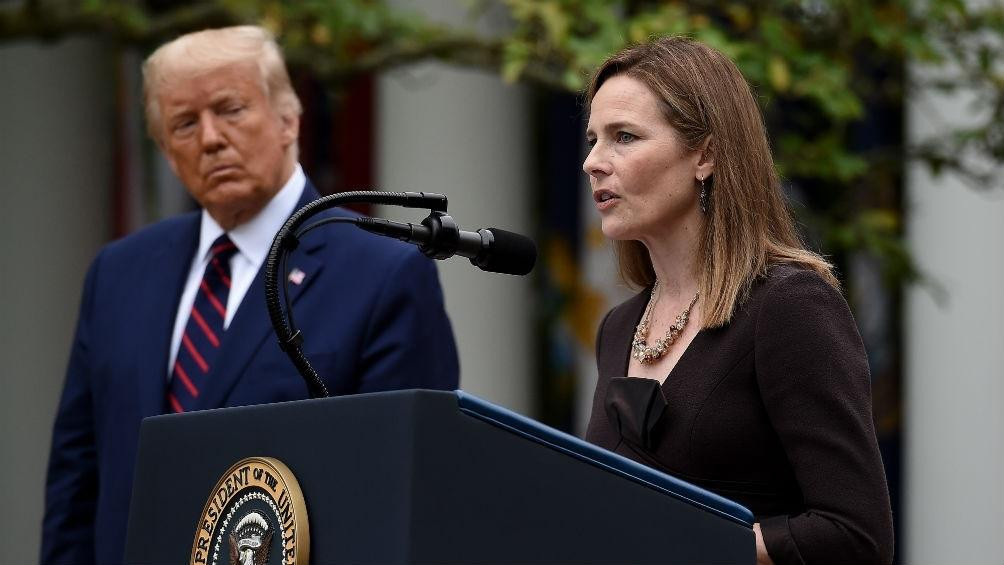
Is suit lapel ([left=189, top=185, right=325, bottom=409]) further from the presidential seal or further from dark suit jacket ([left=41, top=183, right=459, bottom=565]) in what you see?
the presidential seal

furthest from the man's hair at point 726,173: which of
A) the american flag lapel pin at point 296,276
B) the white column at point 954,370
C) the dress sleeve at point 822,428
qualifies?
the white column at point 954,370

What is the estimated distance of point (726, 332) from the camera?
2.40 m

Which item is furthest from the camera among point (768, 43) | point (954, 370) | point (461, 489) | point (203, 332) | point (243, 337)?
point (954, 370)

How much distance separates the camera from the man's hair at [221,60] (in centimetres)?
338

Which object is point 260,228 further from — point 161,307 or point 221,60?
point 221,60

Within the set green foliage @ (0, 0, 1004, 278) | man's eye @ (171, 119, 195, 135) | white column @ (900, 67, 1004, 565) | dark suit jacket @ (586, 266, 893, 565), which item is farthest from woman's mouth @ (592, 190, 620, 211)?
white column @ (900, 67, 1004, 565)

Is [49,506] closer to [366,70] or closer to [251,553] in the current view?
[251,553]

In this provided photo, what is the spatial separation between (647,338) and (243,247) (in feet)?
3.66

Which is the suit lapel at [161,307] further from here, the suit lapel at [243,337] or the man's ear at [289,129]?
the man's ear at [289,129]

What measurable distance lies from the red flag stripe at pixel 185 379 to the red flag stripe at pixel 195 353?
0.04 m

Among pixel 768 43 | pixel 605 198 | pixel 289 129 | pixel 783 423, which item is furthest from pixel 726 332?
pixel 768 43

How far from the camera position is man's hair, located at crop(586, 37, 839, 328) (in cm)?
245

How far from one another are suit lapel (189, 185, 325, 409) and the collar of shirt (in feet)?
0.34

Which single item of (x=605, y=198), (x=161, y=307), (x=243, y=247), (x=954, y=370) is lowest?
(x=954, y=370)
